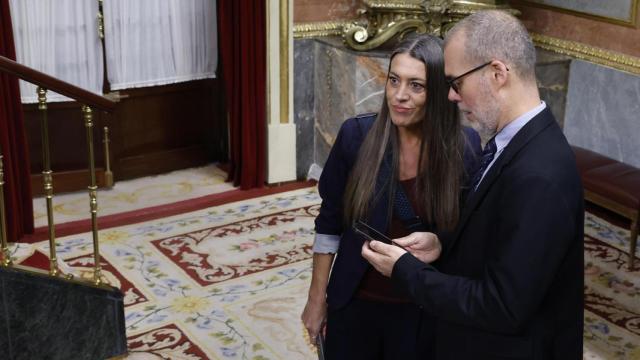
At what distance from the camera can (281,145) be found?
20.8 ft

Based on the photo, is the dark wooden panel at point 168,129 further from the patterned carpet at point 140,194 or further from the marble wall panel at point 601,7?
the marble wall panel at point 601,7

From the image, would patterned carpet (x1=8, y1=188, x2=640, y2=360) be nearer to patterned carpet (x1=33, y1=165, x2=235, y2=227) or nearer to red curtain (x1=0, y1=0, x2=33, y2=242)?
red curtain (x1=0, y1=0, x2=33, y2=242)

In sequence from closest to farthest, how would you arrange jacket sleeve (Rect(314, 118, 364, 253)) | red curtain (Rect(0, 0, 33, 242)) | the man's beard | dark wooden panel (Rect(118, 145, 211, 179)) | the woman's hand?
the man's beard < jacket sleeve (Rect(314, 118, 364, 253)) < the woman's hand < red curtain (Rect(0, 0, 33, 242)) < dark wooden panel (Rect(118, 145, 211, 179))

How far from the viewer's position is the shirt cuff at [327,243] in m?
2.71

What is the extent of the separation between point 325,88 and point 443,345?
4.22 meters

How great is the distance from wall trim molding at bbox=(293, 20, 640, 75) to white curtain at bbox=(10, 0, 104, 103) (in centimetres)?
140

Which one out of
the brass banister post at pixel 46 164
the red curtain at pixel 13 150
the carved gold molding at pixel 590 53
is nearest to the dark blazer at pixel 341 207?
the brass banister post at pixel 46 164

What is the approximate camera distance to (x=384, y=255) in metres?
2.22

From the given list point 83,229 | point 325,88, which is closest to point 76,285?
point 83,229

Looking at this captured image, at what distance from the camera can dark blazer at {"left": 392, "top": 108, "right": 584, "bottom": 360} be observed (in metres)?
1.89

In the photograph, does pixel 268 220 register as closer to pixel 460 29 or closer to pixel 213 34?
pixel 213 34

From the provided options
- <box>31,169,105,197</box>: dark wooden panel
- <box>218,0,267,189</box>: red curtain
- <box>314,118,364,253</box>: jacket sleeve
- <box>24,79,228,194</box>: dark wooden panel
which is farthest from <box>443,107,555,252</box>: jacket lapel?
<box>31,169,105,197</box>: dark wooden panel

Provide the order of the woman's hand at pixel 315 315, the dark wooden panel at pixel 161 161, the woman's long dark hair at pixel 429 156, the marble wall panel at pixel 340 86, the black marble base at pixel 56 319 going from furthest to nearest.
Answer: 1. the dark wooden panel at pixel 161 161
2. the marble wall panel at pixel 340 86
3. the black marble base at pixel 56 319
4. the woman's hand at pixel 315 315
5. the woman's long dark hair at pixel 429 156

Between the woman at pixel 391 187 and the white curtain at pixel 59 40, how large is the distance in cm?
358
